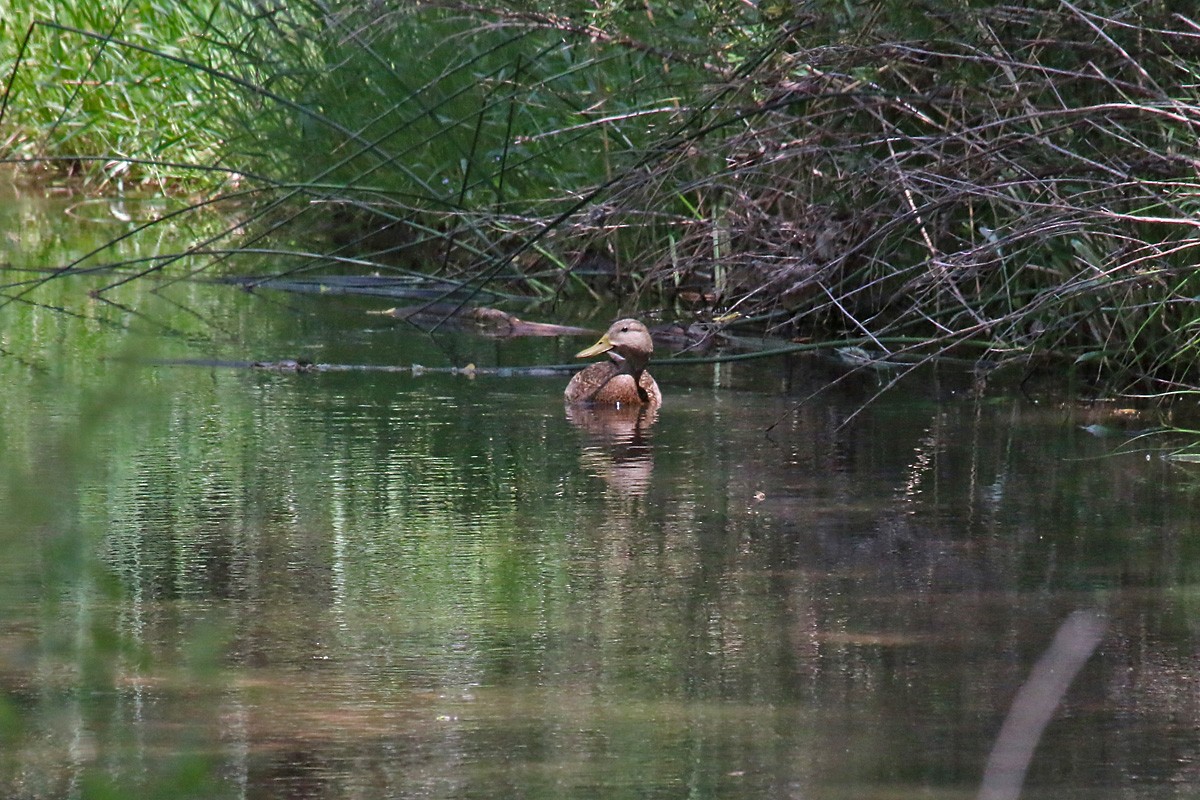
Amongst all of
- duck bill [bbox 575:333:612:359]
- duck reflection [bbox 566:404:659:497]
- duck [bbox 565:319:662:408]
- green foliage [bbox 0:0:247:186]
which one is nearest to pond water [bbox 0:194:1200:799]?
duck reflection [bbox 566:404:659:497]

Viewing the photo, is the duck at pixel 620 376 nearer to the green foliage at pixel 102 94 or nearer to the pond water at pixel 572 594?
the pond water at pixel 572 594

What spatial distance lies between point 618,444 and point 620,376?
732 mm

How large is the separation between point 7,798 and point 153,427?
3.31 m

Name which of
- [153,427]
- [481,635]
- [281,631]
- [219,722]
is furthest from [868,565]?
[153,427]

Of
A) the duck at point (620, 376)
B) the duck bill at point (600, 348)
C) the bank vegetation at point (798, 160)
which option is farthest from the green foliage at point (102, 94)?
the duck at point (620, 376)

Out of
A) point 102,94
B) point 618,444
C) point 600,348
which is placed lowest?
point 618,444

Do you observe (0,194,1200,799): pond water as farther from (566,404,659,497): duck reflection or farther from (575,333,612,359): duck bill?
(575,333,612,359): duck bill

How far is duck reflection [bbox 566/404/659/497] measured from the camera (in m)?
5.41

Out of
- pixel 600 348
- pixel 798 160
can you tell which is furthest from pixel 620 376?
pixel 798 160

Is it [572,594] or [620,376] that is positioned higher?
[620,376]

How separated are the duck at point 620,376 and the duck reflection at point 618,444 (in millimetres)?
34

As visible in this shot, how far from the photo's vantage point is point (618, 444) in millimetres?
6008

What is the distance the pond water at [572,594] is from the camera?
118 inches

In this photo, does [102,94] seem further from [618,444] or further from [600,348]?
[618,444]
